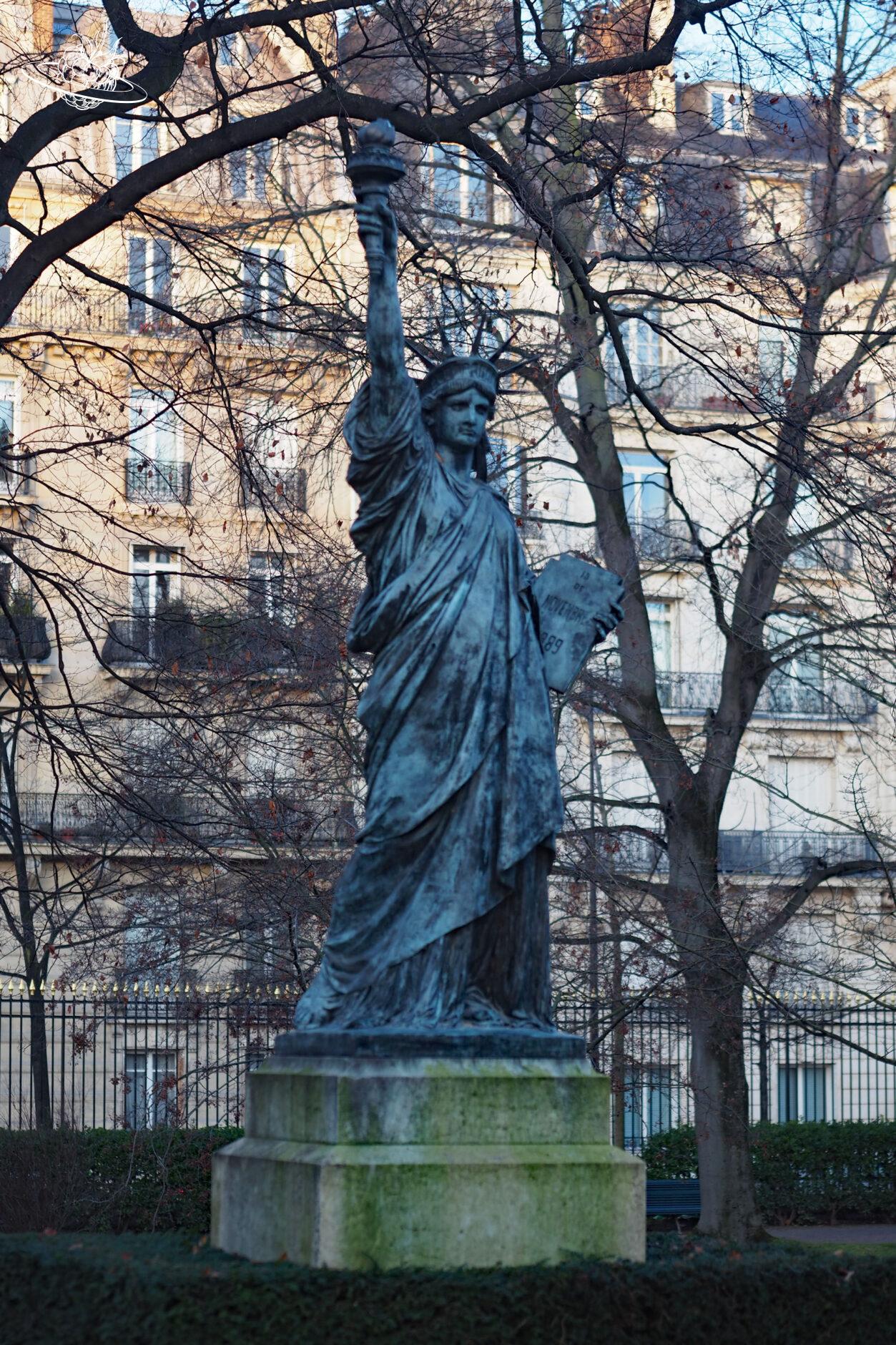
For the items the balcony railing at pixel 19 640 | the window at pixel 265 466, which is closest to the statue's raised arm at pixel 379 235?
the balcony railing at pixel 19 640

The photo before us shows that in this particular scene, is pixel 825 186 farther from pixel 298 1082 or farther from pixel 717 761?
pixel 298 1082

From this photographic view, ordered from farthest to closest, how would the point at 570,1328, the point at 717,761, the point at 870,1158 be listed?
the point at 870,1158 < the point at 717,761 < the point at 570,1328

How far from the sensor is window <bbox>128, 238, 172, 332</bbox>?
16.0 metres

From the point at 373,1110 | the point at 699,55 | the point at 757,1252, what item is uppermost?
the point at 699,55

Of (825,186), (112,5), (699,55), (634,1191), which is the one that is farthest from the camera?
(825,186)

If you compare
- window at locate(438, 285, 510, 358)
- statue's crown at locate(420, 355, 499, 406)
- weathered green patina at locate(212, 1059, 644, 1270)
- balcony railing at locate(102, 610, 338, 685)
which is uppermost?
window at locate(438, 285, 510, 358)

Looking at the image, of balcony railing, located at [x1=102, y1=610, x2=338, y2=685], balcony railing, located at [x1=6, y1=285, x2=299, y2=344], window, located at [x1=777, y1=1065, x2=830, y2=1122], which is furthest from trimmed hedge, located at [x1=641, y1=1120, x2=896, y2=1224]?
balcony railing, located at [x1=6, y1=285, x2=299, y2=344]

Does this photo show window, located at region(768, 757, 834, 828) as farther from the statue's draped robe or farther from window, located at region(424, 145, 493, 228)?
the statue's draped robe

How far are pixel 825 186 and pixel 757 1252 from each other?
13.6 m

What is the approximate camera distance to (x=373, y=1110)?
602 cm

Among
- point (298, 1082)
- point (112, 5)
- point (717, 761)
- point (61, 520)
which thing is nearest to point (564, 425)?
point (717, 761)

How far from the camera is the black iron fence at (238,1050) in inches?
664

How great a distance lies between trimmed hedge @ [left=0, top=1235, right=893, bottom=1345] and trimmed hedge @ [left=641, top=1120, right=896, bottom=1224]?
56.3 feet

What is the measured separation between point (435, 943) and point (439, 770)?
0.58 m
